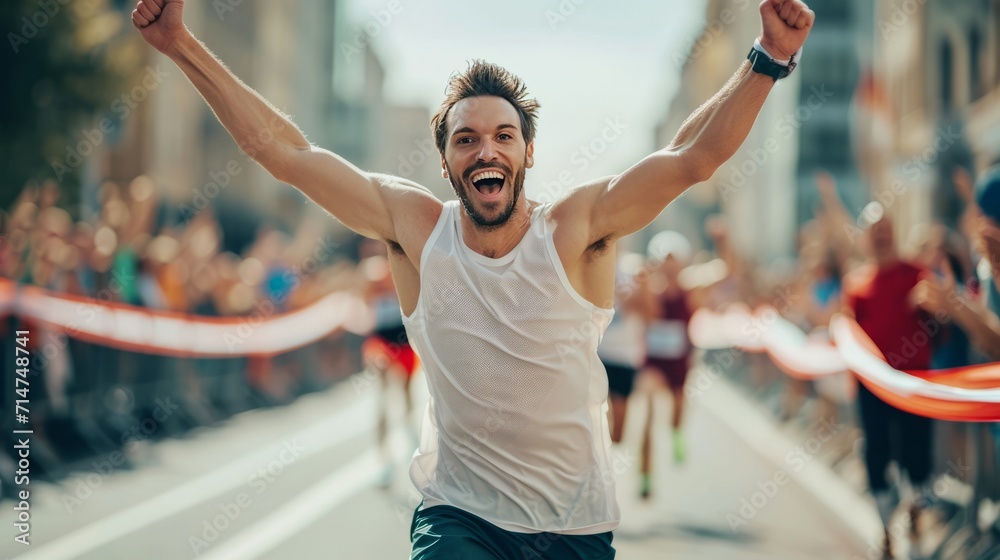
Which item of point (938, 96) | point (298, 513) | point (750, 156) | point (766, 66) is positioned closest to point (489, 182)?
point (766, 66)

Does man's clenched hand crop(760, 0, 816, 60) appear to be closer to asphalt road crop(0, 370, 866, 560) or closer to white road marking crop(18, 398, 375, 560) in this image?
asphalt road crop(0, 370, 866, 560)

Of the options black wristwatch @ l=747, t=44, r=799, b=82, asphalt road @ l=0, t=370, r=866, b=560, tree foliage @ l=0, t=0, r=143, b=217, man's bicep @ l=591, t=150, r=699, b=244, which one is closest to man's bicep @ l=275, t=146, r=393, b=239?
man's bicep @ l=591, t=150, r=699, b=244

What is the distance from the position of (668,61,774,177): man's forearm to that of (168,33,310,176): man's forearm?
4.02 feet

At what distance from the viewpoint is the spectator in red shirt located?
763 centimetres

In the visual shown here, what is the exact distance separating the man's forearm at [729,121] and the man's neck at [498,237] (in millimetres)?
552

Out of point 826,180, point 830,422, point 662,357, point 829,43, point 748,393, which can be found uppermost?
point 829,43

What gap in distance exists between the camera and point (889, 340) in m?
7.95

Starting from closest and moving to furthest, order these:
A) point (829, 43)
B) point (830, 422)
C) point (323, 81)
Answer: point (830, 422) < point (829, 43) < point (323, 81)

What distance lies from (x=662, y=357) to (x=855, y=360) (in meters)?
3.86

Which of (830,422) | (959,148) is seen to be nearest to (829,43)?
(959,148)

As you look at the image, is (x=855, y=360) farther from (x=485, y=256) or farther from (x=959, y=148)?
(x=959, y=148)

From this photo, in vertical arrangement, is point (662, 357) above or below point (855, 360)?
below

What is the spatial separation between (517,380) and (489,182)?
→ 0.59 meters

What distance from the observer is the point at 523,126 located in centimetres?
375
